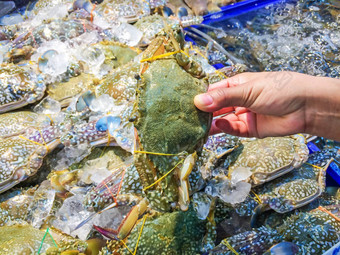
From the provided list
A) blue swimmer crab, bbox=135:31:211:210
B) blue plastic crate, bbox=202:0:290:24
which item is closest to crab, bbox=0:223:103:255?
blue swimmer crab, bbox=135:31:211:210

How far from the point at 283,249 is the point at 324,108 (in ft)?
3.65

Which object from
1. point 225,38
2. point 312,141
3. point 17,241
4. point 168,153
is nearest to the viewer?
point 168,153

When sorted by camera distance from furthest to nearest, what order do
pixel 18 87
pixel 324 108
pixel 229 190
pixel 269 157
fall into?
pixel 18 87 < pixel 269 157 < pixel 229 190 < pixel 324 108

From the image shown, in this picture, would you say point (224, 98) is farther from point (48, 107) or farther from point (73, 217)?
point (48, 107)

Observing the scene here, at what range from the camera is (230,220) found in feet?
8.70

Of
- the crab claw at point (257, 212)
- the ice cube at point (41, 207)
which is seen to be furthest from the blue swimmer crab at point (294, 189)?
the ice cube at point (41, 207)

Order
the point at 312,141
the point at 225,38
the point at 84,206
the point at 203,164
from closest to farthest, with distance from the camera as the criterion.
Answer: the point at 84,206 → the point at 203,164 → the point at 312,141 → the point at 225,38

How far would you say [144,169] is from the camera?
1837 mm

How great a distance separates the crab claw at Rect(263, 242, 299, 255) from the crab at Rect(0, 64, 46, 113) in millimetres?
2911

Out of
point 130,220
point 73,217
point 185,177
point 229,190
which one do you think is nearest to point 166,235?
point 130,220

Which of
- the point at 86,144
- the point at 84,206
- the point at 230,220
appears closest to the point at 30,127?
the point at 86,144

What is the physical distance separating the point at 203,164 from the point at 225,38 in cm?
258

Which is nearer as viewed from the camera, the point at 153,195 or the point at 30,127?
the point at 153,195

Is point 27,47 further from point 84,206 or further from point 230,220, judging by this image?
point 230,220
